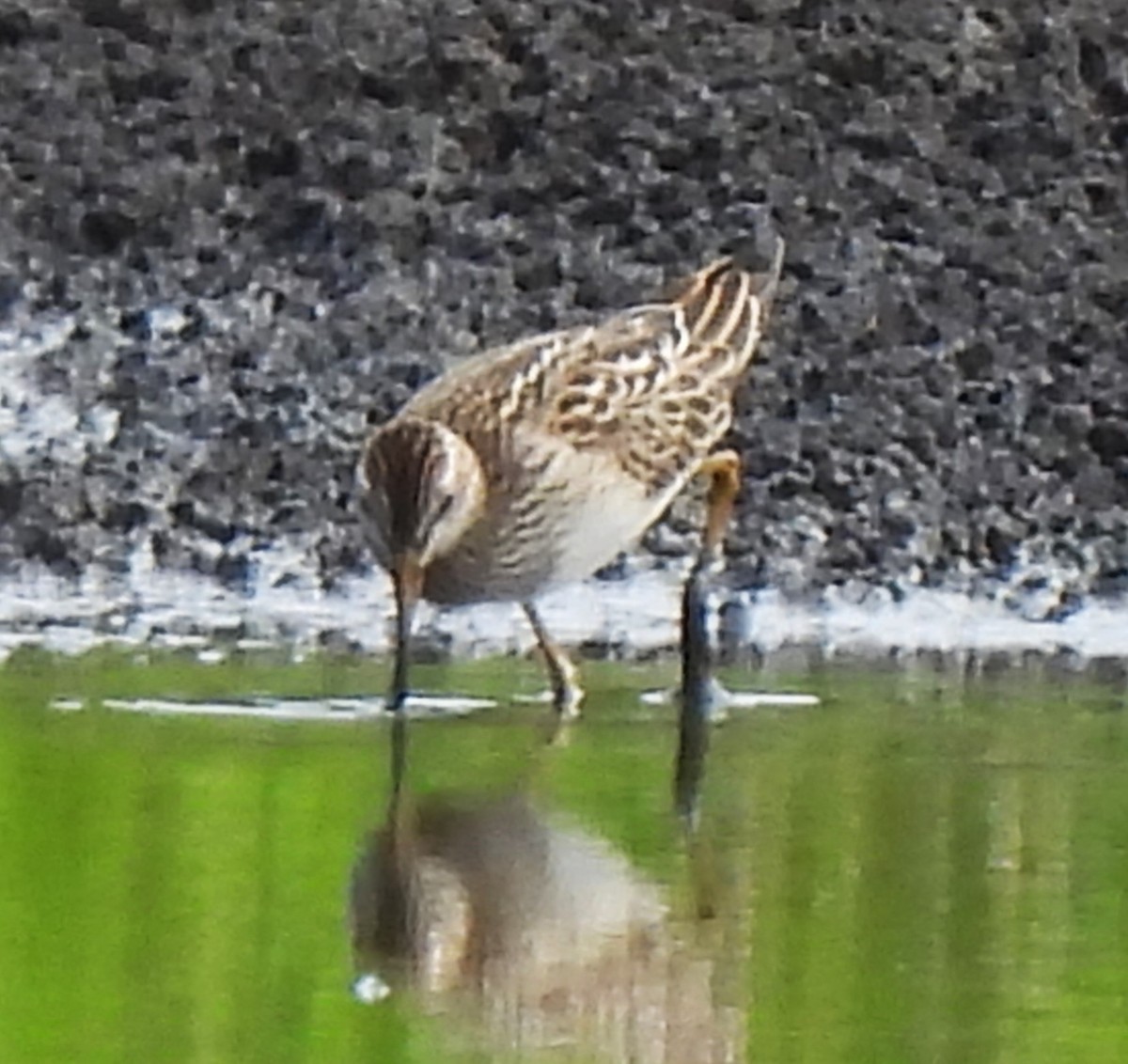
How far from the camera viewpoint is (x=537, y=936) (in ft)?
15.3

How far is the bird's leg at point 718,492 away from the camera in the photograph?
6.57 metres

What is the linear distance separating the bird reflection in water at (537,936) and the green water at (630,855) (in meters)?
0.02

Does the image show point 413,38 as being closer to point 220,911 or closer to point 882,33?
point 882,33

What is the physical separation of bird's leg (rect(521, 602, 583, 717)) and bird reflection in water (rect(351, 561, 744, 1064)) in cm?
64

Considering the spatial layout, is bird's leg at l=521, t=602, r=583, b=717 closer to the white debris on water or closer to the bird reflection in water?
the white debris on water

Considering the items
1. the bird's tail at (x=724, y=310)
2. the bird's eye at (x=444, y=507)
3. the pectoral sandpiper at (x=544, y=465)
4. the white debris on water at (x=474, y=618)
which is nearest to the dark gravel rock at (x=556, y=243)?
the white debris on water at (x=474, y=618)

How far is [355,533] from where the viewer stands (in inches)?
295

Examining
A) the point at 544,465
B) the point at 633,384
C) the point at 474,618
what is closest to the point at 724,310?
the point at 633,384

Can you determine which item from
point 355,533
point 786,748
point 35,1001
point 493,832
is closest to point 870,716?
point 786,748

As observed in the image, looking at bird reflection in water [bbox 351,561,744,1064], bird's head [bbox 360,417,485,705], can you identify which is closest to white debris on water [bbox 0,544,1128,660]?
bird's head [bbox 360,417,485,705]

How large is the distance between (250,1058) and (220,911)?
0.67m

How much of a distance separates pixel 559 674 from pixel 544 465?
0.31 metres

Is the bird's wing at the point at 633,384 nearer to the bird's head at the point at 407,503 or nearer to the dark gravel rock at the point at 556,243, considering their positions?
the bird's head at the point at 407,503

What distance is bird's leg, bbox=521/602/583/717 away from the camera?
20.4 ft
